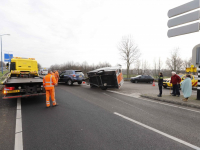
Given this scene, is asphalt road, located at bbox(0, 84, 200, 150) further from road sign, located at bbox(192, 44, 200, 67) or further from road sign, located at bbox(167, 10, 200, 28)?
road sign, located at bbox(167, 10, 200, 28)

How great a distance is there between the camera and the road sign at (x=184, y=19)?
7.06m

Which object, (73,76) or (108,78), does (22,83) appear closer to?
(108,78)

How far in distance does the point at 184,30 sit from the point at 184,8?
1.31 m

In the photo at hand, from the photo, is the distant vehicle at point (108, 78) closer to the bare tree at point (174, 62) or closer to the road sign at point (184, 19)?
the road sign at point (184, 19)

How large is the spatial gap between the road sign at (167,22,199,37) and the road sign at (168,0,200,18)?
0.95 meters

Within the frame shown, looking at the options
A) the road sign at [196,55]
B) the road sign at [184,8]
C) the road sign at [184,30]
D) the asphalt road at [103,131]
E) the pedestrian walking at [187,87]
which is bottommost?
the asphalt road at [103,131]

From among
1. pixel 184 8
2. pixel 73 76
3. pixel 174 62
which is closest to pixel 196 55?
pixel 184 8

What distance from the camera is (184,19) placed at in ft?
25.2

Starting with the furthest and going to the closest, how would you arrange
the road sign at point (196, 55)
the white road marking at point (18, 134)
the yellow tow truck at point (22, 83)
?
the road sign at point (196, 55), the yellow tow truck at point (22, 83), the white road marking at point (18, 134)

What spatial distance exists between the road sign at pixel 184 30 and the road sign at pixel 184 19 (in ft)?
1.03

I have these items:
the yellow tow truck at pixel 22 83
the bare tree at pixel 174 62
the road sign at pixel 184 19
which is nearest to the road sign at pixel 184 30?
the road sign at pixel 184 19

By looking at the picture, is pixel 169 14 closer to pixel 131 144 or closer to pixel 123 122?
pixel 123 122

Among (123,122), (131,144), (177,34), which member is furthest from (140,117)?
(177,34)

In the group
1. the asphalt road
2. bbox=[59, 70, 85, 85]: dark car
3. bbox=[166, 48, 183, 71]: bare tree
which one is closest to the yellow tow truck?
the asphalt road
